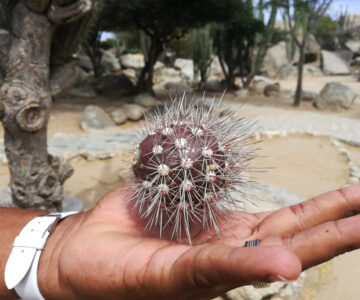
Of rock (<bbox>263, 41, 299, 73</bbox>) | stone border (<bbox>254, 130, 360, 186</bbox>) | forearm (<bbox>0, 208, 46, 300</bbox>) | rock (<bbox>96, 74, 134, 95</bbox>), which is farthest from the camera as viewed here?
rock (<bbox>263, 41, 299, 73</bbox>)

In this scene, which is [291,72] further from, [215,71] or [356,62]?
[356,62]

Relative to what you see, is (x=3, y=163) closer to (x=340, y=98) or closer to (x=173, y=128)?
(x=173, y=128)

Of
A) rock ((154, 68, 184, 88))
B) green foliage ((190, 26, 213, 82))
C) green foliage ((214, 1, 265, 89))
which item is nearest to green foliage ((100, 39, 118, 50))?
rock ((154, 68, 184, 88))

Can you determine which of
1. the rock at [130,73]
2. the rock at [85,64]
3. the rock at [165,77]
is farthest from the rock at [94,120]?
the rock at [85,64]

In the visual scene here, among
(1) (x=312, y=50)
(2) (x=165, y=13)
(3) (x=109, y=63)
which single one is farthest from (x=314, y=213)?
(1) (x=312, y=50)

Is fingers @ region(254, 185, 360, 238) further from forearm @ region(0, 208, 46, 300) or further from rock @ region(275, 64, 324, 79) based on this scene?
rock @ region(275, 64, 324, 79)
